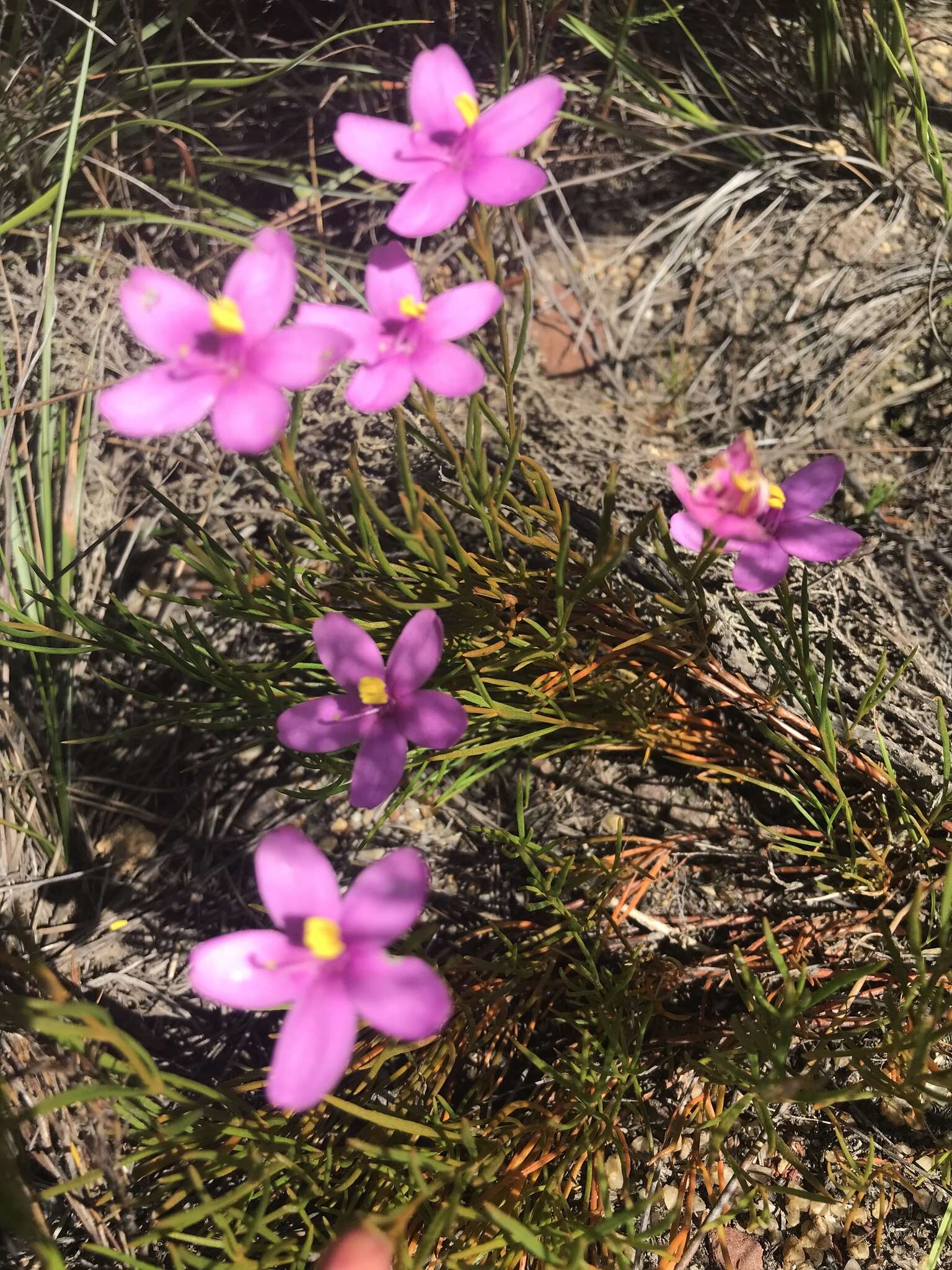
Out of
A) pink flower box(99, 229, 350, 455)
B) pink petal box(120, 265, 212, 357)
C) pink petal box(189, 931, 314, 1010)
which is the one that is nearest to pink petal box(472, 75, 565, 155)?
pink flower box(99, 229, 350, 455)

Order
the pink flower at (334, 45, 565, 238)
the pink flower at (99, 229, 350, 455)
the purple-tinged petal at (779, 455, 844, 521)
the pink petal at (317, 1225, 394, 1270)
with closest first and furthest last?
the pink petal at (317, 1225, 394, 1270)
the pink flower at (99, 229, 350, 455)
the pink flower at (334, 45, 565, 238)
the purple-tinged petal at (779, 455, 844, 521)

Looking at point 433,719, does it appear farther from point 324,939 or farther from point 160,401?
point 160,401

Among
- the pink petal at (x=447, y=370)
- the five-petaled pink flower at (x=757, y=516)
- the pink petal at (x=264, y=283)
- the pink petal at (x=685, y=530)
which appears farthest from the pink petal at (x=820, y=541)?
the pink petal at (x=264, y=283)

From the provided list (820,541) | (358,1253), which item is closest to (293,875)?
(358,1253)

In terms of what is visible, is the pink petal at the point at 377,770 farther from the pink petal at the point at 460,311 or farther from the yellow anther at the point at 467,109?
the yellow anther at the point at 467,109

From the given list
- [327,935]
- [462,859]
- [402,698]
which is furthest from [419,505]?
[462,859]

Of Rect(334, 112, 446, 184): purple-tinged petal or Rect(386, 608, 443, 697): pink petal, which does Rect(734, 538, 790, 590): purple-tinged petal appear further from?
Rect(334, 112, 446, 184): purple-tinged petal
